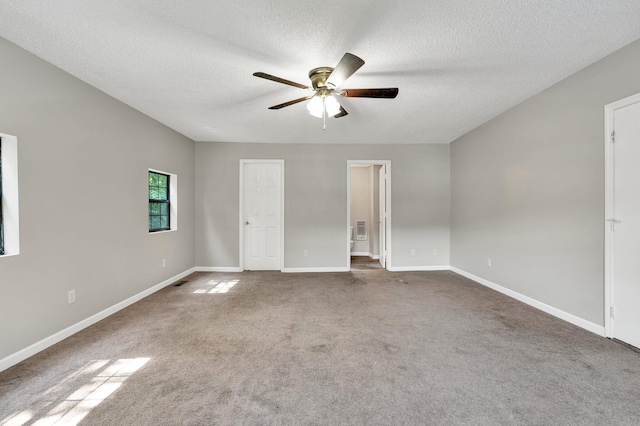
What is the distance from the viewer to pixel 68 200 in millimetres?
2332

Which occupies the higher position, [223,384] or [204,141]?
[204,141]

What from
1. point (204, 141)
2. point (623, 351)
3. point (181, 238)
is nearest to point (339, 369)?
point (623, 351)

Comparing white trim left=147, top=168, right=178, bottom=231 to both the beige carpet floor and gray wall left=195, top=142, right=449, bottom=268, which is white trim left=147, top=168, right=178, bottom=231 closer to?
gray wall left=195, top=142, right=449, bottom=268

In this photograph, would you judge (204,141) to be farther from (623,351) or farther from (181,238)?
(623,351)

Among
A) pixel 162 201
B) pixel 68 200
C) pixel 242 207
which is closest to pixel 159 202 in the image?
pixel 162 201

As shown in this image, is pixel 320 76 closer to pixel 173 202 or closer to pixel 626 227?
pixel 626 227

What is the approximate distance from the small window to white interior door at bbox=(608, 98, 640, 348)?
5.26 metres

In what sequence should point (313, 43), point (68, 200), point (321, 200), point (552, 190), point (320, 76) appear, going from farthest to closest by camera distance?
point (321, 200), point (552, 190), point (68, 200), point (320, 76), point (313, 43)

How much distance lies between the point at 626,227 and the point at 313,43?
2988mm

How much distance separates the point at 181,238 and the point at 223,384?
3.19m

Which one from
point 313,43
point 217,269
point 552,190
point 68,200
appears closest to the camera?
point 313,43

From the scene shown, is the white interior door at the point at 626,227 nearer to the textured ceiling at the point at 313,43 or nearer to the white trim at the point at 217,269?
the textured ceiling at the point at 313,43

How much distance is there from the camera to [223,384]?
1664 millimetres

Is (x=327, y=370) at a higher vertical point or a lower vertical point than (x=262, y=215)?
lower
